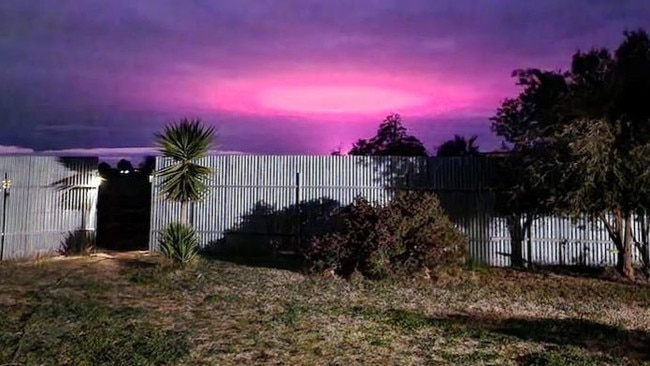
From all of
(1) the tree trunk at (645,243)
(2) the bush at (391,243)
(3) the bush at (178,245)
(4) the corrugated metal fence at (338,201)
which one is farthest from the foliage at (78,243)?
(1) the tree trunk at (645,243)

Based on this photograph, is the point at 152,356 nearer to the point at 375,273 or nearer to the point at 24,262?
the point at 375,273

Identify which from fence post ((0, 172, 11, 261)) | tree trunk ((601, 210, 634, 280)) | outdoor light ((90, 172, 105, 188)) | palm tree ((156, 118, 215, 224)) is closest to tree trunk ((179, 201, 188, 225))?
palm tree ((156, 118, 215, 224))

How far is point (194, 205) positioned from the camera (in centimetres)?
1700

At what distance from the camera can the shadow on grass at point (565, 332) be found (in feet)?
23.9

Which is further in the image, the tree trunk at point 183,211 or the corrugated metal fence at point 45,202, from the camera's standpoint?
the corrugated metal fence at point 45,202

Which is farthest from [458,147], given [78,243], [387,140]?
[78,243]

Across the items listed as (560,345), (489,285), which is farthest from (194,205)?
(560,345)

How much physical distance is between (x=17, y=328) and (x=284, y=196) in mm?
9214

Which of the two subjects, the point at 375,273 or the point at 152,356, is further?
the point at 375,273

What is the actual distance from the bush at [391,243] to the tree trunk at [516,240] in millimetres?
2346

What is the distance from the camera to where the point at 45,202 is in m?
16.4

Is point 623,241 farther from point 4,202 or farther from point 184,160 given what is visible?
point 4,202

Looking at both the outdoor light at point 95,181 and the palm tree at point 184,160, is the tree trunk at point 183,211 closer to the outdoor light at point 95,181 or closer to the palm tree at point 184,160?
the palm tree at point 184,160

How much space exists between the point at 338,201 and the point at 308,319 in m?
7.75
